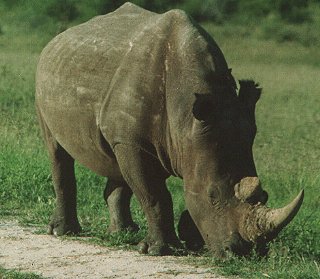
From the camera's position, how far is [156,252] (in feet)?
31.6

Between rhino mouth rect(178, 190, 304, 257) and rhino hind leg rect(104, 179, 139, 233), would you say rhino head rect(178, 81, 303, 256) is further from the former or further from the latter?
rhino hind leg rect(104, 179, 139, 233)

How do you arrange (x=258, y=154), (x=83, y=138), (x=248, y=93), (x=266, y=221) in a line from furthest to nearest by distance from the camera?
1. (x=258, y=154)
2. (x=83, y=138)
3. (x=248, y=93)
4. (x=266, y=221)

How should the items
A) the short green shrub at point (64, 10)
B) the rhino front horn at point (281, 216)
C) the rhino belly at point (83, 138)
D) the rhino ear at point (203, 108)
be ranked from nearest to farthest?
the rhino front horn at point (281, 216), the rhino ear at point (203, 108), the rhino belly at point (83, 138), the short green shrub at point (64, 10)

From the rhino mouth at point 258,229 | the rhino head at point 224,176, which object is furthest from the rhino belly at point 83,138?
the rhino mouth at point 258,229

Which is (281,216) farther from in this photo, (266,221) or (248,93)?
(248,93)

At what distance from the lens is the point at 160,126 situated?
9609mm

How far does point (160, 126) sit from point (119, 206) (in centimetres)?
134

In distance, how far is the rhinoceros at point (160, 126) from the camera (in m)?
9.18

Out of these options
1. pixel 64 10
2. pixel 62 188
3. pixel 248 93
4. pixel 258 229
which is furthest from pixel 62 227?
pixel 64 10

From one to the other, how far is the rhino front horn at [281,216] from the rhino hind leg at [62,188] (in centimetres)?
250

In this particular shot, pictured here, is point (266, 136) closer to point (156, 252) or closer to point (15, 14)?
point (156, 252)

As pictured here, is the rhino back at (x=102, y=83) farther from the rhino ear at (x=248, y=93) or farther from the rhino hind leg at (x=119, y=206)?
the rhino ear at (x=248, y=93)

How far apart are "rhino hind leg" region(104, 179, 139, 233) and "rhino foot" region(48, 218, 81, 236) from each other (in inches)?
11.4

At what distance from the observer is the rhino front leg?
9.71 m
